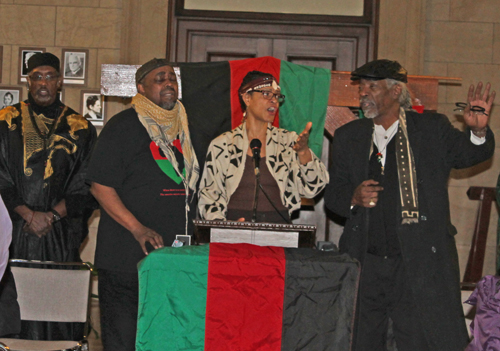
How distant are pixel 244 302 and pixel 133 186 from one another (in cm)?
117

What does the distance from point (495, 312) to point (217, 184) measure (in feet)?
5.62

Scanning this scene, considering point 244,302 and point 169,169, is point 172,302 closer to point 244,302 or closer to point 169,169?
point 244,302

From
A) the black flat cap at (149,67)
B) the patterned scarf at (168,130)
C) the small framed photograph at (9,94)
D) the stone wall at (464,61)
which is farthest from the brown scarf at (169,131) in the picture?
the stone wall at (464,61)

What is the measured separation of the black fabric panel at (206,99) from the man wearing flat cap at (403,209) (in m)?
1.16

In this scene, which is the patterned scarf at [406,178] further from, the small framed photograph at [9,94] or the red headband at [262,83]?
the small framed photograph at [9,94]

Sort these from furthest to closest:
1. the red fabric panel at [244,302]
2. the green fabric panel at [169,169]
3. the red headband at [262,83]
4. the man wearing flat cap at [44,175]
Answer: the man wearing flat cap at [44,175]
the red headband at [262,83]
the green fabric panel at [169,169]
the red fabric panel at [244,302]

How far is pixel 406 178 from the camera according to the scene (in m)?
3.28

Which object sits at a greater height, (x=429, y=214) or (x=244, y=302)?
(x=429, y=214)

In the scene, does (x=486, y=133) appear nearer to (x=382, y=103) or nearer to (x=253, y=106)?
(x=382, y=103)

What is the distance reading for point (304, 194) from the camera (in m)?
3.67

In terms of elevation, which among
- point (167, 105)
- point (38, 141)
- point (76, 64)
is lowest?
point (38, 141)

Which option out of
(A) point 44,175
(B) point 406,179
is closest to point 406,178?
(B) point 406,179

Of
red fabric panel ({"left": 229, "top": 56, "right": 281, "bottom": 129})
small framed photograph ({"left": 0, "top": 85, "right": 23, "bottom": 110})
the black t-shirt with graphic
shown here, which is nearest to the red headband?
red fabric panel ({"left": 229, "top": 56, "right": 281, "bottom": 129})

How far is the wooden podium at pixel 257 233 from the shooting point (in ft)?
9.29
